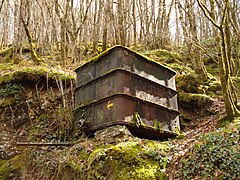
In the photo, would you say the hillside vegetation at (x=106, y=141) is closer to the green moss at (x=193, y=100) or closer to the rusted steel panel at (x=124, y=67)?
the green moss at (x=193, y=100)

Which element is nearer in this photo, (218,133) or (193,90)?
(218,133)

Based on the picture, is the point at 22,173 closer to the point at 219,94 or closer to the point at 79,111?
the point at 79,111

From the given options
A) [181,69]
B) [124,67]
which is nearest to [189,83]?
[181,69]

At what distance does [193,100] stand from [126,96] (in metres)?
3.50

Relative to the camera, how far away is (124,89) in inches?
252

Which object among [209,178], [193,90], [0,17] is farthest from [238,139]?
[0,17]

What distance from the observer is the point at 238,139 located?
461 centimetres

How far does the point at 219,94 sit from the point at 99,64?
483 centimetres

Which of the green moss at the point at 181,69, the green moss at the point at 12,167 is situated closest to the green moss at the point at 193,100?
the green moss at the point at 181,69

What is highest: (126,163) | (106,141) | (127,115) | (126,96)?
(126,96)

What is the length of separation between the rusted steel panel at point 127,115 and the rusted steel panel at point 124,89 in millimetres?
165

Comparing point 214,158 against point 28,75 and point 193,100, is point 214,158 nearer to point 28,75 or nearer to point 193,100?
point 193,100

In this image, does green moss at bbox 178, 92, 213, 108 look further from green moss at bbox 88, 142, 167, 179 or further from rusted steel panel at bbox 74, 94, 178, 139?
green moss at bbox 88, 142, 167, 179

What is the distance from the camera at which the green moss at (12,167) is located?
262 inches
